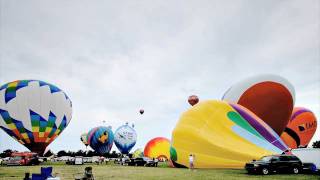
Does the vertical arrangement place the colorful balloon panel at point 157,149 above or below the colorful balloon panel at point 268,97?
below

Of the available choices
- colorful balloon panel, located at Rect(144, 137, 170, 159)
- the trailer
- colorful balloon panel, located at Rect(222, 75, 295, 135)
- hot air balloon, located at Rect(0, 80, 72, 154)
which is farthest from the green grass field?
colorful balloon panel, located at Rect(144, 137, 170, 159)

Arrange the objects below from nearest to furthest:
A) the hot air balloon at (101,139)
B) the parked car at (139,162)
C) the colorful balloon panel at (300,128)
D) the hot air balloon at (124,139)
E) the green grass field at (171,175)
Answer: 1. the green grass field at (171,175)
2. the colorful balloon panel at (300,128)
3. the parked car at (139,162)
4. the hot air balloon at (101,139)
5. the hot air balloon at (124,139)

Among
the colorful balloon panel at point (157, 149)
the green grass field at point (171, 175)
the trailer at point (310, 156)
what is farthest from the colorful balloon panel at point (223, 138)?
the colorful balloon panel at point (157, 149)

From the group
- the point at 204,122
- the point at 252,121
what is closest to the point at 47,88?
the point at 204,122

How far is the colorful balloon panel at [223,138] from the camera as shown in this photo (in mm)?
22875

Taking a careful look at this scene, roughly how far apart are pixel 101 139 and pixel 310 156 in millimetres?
48671

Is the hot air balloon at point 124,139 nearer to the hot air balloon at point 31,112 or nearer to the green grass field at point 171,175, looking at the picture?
the hot air balloon at point 31,112

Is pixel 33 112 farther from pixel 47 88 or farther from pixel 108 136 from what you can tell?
pixel 108 136

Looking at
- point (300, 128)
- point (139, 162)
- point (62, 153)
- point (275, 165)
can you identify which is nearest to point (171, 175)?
point (275, 165)

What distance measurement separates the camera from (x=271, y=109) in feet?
91.7

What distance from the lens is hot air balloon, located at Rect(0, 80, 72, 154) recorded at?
121 feet

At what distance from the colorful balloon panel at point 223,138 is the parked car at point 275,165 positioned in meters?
1.71

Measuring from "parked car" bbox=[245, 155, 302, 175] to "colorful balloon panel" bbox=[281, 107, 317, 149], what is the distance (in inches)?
626

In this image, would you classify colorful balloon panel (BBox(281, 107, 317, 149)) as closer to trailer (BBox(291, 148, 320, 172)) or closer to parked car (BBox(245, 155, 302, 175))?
trailer (BBox(291, 148, 320, 172))
